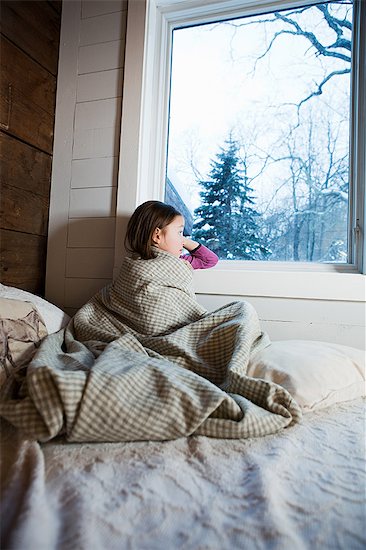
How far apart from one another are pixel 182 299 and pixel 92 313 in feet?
0.93

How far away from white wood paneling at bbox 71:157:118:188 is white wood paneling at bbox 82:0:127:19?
2.11 feet

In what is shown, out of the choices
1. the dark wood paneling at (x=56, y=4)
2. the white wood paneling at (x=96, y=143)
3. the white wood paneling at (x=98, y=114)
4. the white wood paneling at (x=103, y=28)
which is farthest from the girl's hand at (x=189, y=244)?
the dark wood paneling at (x=56, y=4)

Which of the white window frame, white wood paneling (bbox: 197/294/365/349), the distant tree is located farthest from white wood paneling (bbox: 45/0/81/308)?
the distant tree

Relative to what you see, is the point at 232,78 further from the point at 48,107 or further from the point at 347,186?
the point at 48,107

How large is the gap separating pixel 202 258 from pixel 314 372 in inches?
28.3

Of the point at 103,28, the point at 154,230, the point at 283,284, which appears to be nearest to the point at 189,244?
the point at 154,230

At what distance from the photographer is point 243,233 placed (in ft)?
5.10

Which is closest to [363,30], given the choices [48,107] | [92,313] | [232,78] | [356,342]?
[232,78]

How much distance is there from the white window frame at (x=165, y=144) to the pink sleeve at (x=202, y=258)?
0.04 m

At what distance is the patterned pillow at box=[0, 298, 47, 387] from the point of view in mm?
821

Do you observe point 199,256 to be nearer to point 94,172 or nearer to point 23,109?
point 94,172

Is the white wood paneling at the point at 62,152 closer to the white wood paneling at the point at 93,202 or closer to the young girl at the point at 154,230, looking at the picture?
the white wood paneling at the point at 93,202

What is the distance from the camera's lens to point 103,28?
1.61 meters

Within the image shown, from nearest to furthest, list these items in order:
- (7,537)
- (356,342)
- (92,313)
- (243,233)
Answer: (7,537) < (92,313) < (356,342) < (243,233)
